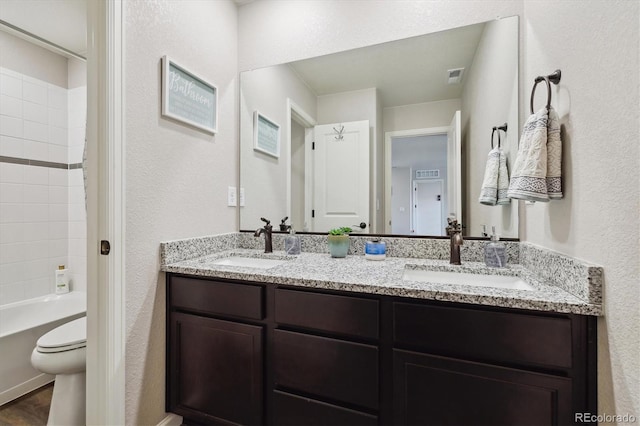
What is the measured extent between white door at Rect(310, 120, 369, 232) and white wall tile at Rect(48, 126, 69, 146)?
225 centimetres

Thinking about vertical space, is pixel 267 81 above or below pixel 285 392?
above

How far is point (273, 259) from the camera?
1687mm

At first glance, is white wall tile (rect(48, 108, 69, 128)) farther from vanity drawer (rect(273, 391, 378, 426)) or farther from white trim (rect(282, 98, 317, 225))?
vanity drawer (rect(273, 391, 378, 426))

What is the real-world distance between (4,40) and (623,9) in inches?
136

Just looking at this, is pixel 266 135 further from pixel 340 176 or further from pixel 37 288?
pixel 37 288

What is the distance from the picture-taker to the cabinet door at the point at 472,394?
862 mm

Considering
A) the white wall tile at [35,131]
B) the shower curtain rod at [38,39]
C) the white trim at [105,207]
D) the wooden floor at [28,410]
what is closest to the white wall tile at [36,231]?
the white wall tile at [35,131]

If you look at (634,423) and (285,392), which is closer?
(634,423)

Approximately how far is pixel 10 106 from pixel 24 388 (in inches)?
77.8

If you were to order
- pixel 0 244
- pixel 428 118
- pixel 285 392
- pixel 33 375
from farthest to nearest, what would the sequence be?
pixel 0 244 → pixel 33 375 → pixel 428 118 → pixel 285 392

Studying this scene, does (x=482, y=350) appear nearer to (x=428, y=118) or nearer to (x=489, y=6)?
(x=428, y=118)

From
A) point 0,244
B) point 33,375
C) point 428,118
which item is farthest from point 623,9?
point 0,244

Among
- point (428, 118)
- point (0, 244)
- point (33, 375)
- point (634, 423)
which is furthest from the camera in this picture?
point (0, 244)

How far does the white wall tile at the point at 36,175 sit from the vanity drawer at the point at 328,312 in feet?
7.87
